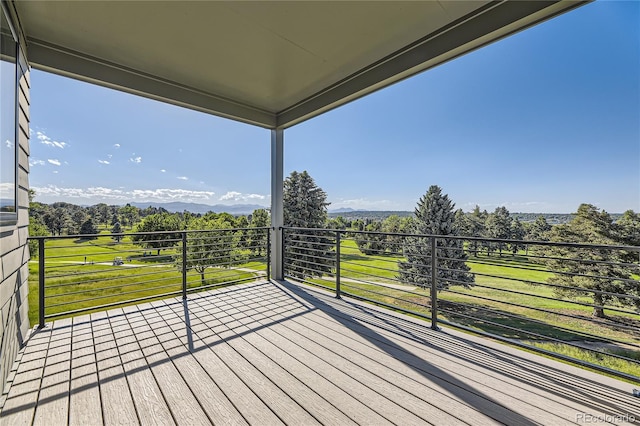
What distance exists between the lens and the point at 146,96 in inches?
108

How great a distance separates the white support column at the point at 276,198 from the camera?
3797 mm

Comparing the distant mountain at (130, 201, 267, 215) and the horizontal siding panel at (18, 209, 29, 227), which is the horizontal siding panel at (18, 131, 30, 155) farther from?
the distant mountain at (130, 201, 267, 215)

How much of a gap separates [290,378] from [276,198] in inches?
102

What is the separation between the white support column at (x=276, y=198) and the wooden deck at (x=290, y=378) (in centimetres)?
145

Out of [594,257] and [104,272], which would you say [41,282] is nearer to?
[104,272]

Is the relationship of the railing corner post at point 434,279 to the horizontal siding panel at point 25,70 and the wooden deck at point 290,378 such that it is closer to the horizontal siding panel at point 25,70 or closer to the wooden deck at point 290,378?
the wooden deck at point 290,378

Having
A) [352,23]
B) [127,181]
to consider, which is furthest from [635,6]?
[127,181]

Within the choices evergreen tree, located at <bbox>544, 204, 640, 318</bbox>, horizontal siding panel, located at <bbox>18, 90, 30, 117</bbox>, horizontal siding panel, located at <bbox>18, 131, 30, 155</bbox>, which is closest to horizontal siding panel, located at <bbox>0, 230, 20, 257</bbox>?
horizontal siding panel, located at <bbox>18, 131, 30, 155</bbox>

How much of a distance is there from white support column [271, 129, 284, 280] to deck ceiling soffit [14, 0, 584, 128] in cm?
92

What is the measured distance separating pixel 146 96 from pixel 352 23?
2.18m

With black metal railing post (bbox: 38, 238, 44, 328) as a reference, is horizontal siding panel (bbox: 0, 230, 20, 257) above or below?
above

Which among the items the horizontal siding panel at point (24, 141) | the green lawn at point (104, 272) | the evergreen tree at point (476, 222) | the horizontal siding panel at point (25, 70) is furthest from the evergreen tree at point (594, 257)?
the horizontal siding panel at point (25, 70)

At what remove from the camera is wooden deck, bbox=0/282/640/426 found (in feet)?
4.22

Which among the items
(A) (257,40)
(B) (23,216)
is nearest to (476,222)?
(A) (257,40)
